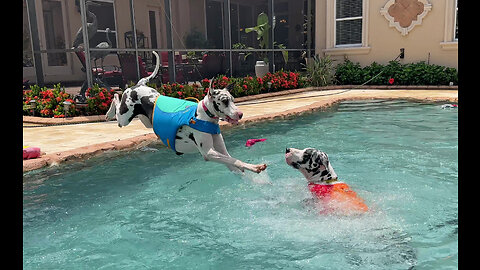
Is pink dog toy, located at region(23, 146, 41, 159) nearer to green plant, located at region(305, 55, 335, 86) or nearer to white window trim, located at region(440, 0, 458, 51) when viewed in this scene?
green plant, located at region(305, 55, 335, 86)

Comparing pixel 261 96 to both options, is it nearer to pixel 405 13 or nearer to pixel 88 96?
pixel 88 96

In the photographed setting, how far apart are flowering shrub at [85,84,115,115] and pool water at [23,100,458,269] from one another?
9.29 feet

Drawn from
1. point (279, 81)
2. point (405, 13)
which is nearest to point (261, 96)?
point (279, 81)

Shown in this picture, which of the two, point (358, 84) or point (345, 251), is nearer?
point (345, 251)

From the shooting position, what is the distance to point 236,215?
4109 mm

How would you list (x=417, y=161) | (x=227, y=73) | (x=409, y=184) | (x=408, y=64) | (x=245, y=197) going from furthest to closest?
(x=408, y=64) < (x=227, y=73) < (x=417, y=161) < (x=409, y=184) < (x=245, y=197)

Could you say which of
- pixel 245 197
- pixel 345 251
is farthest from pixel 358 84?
pixel 345 251

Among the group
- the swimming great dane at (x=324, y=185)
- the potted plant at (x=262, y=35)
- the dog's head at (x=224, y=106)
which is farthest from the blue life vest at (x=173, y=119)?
the potted plant at (x=262, y=35)

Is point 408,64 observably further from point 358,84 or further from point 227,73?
point 227,73

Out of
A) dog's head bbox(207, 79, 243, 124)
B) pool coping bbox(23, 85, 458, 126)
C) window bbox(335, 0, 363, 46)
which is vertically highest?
window bbox(335, 0, 363, 46)

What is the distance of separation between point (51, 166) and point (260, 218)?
2953 millimetres

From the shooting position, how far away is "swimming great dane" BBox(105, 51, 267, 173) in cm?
382

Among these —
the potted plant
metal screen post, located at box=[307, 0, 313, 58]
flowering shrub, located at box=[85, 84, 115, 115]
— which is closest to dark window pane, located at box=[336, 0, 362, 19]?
metal screen post, located at box=[307, 0, 313, 58]

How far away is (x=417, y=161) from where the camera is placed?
239 inches
